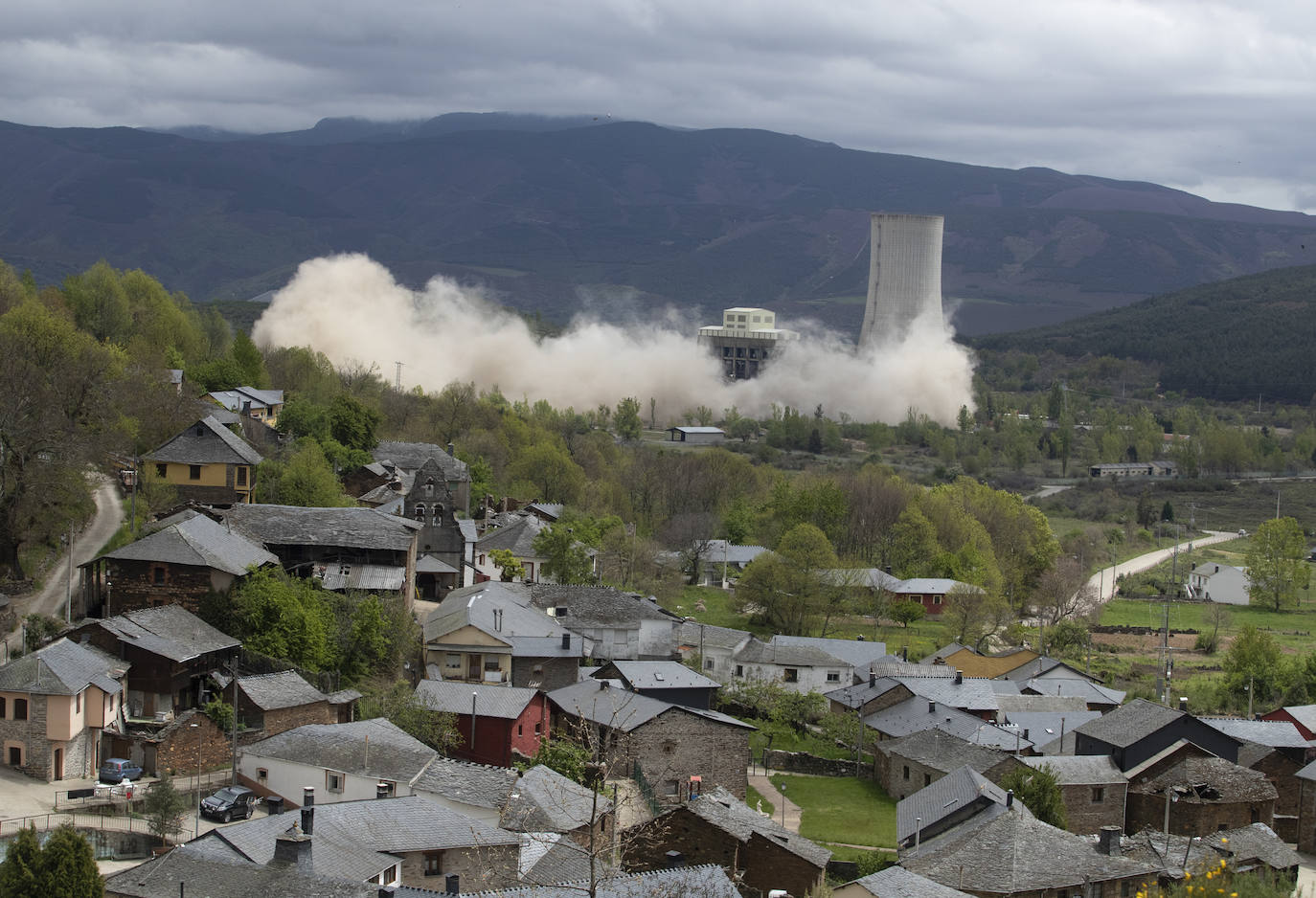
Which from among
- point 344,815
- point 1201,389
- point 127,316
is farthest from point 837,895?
point 1201,389

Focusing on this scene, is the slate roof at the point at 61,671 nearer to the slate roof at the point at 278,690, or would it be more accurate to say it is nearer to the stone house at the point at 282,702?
the stone house at the point at 282,702

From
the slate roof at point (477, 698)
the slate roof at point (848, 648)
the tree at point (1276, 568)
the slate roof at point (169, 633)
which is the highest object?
the slate roof at point (169, 633)

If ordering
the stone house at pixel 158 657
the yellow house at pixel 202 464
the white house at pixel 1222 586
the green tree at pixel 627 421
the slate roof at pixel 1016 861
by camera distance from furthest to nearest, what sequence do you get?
the green tree at pixel 627 421
the white house at pixel 1222 586
the yellow house at pixel 202 464
the stone house at pixel 158 657
the slate roof at pixel 1016 861

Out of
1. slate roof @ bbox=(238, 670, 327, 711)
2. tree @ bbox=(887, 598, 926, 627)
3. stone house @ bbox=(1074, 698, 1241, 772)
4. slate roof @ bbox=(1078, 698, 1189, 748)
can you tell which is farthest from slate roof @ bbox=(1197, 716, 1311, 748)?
slate roof @ bbox=(238, 670, 327, 711)

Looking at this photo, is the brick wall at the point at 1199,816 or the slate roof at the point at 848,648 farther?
the slate roof at the point at 848,648

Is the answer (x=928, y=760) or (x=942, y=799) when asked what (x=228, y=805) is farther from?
(x=928, y=760)

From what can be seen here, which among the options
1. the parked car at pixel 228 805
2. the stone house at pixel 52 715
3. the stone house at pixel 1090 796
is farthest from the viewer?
the stone house at pixel 1090 796

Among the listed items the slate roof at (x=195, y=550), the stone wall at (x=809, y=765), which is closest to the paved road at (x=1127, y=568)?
the stone wall at (x=809, y=765)

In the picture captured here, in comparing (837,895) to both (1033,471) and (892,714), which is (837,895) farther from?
(1033,471)

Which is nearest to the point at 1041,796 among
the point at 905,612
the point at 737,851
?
the point at 737,851
